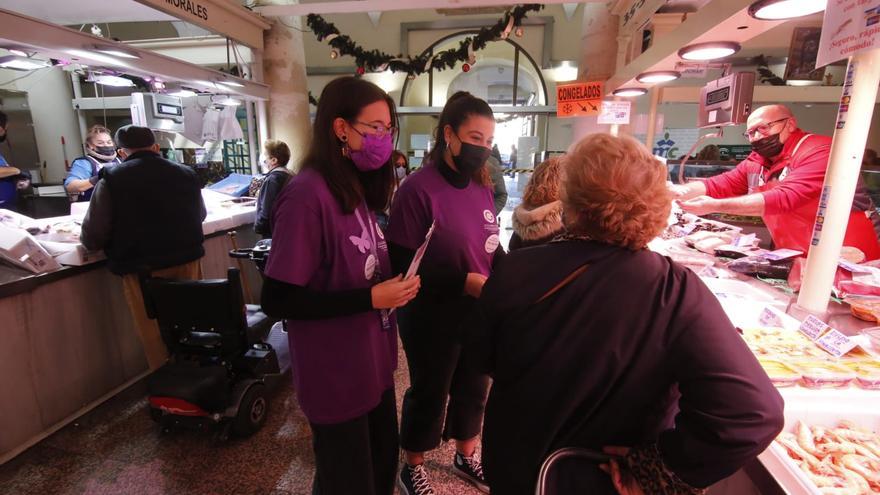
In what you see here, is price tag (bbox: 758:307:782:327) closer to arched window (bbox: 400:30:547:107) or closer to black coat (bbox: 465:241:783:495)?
black coat (bbox: 465:241:783:495)

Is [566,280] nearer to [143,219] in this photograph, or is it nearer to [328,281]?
[328,281]

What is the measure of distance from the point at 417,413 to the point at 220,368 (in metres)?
1.18

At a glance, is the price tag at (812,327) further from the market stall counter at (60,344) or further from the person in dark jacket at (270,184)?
the market stall counter at (60,344)

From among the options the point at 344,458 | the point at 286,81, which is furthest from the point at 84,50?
the point at 344,458

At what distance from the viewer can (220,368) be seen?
2.35 metres

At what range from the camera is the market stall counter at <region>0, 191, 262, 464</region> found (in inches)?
90.9

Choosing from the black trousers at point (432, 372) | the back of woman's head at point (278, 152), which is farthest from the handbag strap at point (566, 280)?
the back of woman's head at point (278, 152)

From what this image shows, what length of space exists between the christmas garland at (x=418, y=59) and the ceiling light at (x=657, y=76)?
3140 mm

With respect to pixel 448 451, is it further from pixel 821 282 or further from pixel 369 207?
pixel 821 282

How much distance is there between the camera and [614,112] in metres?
3.96

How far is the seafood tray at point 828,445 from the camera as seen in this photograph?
3.27ft

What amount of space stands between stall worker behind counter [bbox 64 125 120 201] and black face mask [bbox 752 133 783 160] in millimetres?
5235

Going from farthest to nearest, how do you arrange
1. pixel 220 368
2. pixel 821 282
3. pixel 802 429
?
1. pixel 220 368
2. pixel 821 282
3. pixel 802 429

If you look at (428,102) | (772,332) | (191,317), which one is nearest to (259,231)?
(191,317)
